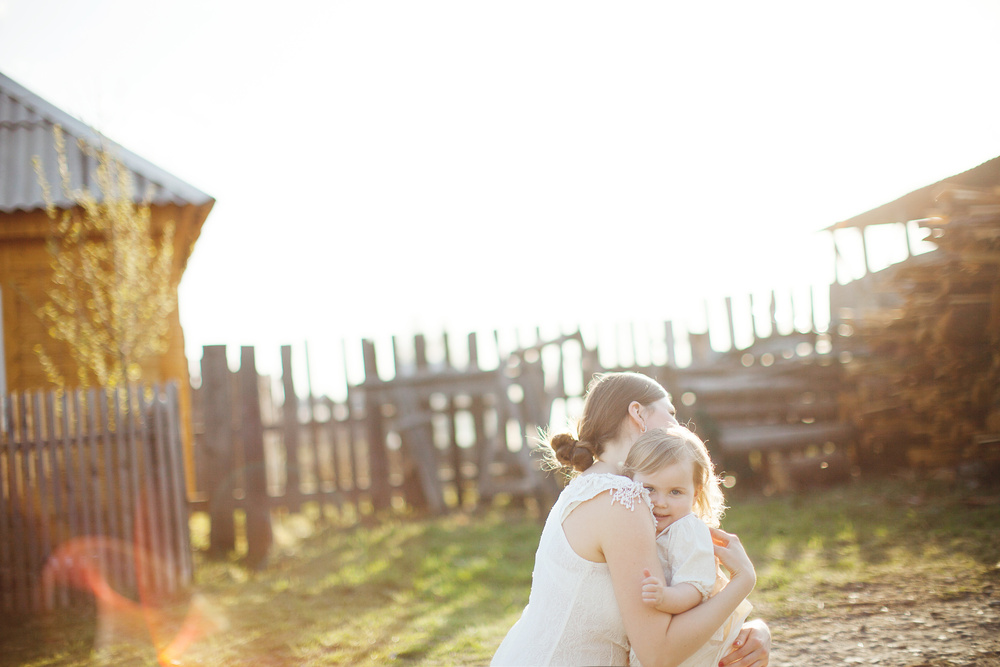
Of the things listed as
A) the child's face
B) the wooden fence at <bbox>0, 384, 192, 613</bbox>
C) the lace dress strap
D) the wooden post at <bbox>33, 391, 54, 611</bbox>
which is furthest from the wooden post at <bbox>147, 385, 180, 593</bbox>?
the child's face

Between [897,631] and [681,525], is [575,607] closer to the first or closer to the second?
[681,525]

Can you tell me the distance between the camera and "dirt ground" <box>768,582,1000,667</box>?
11.2 feet

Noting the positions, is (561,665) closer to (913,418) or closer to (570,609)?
(570,609)

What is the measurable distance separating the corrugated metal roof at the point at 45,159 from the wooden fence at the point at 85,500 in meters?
3.19

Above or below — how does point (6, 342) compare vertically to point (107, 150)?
below

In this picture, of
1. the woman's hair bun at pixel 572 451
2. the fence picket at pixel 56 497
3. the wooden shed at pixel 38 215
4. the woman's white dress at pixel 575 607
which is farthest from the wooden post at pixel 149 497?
the woman's white dress at pixel 575 607

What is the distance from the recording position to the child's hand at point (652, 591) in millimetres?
1995

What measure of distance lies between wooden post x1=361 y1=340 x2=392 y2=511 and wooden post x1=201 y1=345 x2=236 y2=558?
1.49 meters

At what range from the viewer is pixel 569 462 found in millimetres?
2502

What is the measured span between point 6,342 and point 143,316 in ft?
5.50

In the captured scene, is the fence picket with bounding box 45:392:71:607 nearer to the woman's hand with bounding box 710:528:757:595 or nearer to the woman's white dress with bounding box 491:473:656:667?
the woman's white dress with bounding box 491:473:656:667

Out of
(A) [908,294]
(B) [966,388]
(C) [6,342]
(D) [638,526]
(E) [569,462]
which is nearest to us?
(D) [638,526]

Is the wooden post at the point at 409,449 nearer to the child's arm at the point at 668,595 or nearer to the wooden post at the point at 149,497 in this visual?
the wooden post at the point at 149,497

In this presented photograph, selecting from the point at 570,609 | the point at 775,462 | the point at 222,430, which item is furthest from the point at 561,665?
the point at 775,462
